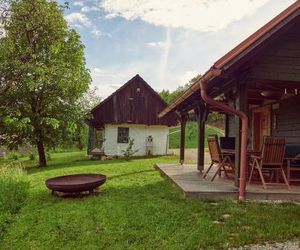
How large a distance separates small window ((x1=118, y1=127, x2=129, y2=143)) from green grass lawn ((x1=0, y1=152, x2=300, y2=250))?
18274 millimetres

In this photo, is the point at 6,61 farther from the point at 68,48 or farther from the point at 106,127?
the point at 106,127

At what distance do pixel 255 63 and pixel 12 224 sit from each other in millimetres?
5546

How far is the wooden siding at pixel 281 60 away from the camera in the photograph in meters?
7.62

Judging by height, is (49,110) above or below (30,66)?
below

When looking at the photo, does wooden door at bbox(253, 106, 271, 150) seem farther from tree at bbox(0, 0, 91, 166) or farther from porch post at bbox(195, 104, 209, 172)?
tree at bbox(0, 0, 91, 166)

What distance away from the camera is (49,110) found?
19.3 meters

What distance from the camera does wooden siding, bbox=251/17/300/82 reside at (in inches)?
300

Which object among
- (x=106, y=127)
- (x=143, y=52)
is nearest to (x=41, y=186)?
(x=143, y=52)

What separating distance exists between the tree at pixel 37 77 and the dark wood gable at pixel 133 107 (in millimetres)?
6043

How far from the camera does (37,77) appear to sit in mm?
18594

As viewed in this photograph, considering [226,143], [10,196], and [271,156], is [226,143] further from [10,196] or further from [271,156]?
[10,196]

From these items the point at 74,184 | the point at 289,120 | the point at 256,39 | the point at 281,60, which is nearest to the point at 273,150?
the point at 281,60

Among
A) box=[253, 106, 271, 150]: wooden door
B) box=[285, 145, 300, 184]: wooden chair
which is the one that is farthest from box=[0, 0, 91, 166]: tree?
box=[285, 145, 300, 184]: wooden chair

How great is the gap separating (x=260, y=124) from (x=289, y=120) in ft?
8.29
